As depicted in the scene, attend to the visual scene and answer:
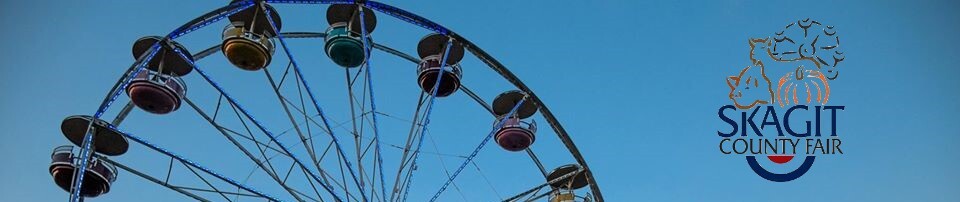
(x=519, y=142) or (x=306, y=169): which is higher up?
(x=519, y=142)

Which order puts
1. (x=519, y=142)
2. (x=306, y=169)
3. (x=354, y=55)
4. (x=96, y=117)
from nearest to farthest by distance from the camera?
1. (x=306, y=169)
2. (x=96, y=117)
3. (x=354, y=55)
4. (x=519, y=142)

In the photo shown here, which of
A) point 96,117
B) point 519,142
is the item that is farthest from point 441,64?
point 96,117

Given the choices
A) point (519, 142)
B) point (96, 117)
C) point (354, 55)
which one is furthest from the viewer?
point (519, 142)

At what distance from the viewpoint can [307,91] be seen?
1450 cm

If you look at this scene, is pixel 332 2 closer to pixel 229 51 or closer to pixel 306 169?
pixel 229 51

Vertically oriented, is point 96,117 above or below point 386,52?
below

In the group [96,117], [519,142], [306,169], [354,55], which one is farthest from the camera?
[519,142]

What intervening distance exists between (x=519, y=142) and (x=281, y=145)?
14.6 feet

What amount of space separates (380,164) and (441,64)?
7.94 feet

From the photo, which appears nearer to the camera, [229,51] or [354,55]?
[229,51]

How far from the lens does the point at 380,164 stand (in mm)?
13953

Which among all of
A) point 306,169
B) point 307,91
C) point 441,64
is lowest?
point 306,169

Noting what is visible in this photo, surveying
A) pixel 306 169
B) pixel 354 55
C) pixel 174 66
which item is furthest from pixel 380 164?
pixel 174 66

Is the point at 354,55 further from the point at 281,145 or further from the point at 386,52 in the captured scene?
the point at 281,145
